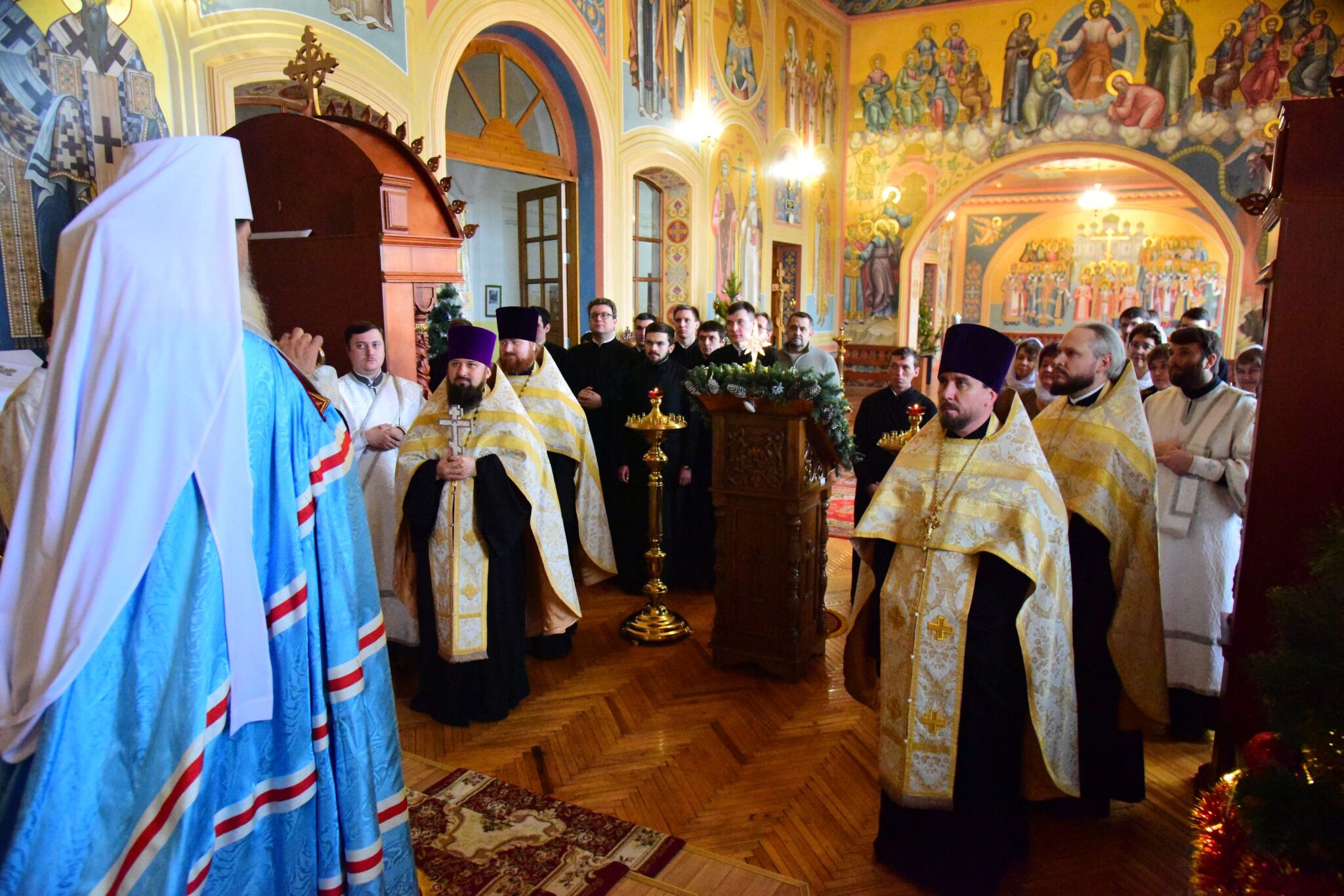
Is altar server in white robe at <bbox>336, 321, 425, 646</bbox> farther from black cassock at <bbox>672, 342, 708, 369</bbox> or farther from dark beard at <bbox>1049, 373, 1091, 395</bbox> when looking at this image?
dark beard at <bbox>1049, 373, 1091, 395</bbox>

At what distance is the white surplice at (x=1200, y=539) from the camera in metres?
3.84

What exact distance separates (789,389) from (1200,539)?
76.5 inches

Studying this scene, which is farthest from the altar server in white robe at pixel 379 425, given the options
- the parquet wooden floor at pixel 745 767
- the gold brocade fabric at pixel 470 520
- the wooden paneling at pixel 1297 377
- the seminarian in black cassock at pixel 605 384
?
the wooden paneling at pixel 1297 377

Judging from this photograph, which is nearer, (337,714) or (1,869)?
(1,869)

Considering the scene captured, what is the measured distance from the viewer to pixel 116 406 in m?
1.58

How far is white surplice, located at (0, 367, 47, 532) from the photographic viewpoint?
2.87 m

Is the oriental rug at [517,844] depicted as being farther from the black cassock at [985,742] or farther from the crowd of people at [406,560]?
the black cassock at [985,742]

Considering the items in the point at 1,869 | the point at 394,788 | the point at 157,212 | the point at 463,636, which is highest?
the point at 157,212

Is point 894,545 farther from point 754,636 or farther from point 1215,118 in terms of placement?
point 1215,118

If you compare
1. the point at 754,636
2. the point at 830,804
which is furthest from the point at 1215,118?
the point at 830,804

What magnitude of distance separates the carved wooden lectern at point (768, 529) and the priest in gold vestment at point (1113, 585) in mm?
1312

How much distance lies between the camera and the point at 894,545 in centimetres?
298

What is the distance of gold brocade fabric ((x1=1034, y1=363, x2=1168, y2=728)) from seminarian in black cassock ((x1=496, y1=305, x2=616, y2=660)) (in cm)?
256

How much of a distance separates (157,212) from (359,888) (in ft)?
4.80
